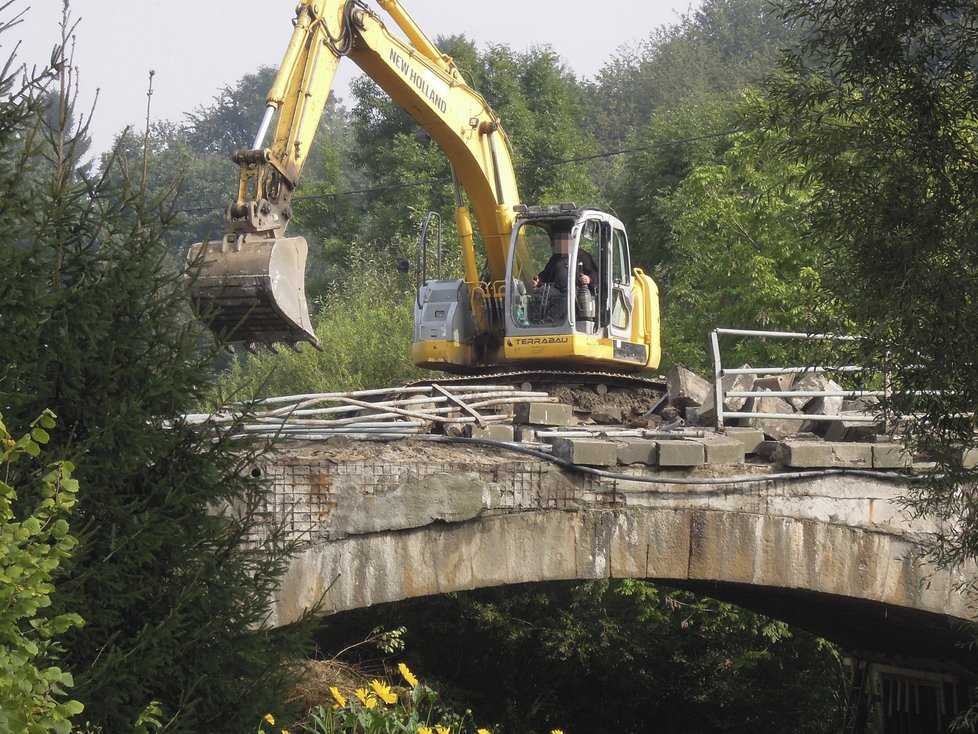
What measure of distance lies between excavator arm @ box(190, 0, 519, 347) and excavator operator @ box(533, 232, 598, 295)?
0.89m

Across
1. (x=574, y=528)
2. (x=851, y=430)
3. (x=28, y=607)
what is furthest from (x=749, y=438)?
(x=28, y=607)

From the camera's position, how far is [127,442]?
5449 millimetres

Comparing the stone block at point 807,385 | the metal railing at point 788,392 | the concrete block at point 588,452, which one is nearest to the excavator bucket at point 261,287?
the concrete block at point 588,452

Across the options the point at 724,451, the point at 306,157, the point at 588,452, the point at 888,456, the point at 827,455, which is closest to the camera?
the point at 588,452

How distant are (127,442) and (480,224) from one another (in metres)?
9.11

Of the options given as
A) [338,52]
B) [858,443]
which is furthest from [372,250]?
[858,443]

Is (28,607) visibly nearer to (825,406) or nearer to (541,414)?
(541,414)

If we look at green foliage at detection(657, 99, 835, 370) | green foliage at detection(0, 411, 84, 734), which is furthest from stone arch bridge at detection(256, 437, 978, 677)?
green foliage at detection(657, 99, 835, 370)

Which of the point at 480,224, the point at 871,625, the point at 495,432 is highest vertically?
the point at 480,224

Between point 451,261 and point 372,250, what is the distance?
4122 mm

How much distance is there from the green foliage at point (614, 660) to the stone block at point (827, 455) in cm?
769

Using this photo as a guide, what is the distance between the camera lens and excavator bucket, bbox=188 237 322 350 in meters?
9.41

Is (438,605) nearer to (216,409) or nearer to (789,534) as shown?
(789,534)

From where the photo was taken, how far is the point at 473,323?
1447cm
